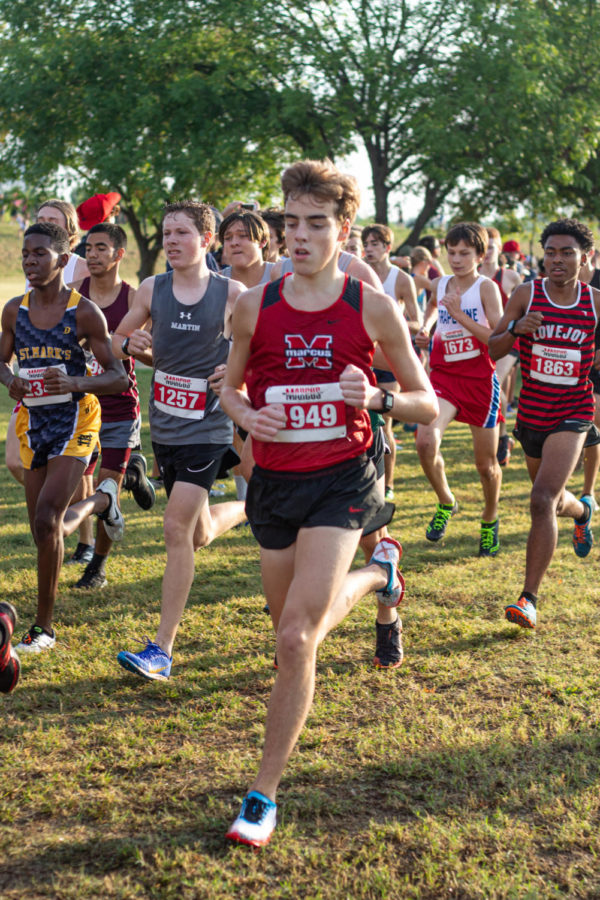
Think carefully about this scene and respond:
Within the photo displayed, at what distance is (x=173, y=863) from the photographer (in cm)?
307

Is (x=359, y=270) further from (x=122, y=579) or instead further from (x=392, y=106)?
(x=392, y=106)

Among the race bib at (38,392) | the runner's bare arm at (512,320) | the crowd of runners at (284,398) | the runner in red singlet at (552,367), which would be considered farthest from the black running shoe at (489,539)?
the race bib at (38,392)

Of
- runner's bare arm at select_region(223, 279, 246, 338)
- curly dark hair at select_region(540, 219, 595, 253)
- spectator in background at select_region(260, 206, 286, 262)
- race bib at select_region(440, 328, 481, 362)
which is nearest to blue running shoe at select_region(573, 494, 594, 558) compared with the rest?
race bib at select_region(440, 328, 481, 362)

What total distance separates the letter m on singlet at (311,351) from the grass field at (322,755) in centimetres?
167

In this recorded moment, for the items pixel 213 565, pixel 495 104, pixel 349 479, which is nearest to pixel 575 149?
pixel 495 104

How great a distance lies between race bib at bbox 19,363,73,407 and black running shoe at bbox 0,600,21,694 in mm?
1449

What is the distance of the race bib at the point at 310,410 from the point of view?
3.35 meters

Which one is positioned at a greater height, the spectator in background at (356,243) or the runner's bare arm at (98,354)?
the spectator in background at (356,243)

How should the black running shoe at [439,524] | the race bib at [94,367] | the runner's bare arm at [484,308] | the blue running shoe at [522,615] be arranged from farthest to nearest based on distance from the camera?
the black running shoe at [439,524], the runner's bare arm at [484,308], the race bib at [94,367], the blue running shoe at [522,615]

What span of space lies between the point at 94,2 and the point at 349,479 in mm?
25945

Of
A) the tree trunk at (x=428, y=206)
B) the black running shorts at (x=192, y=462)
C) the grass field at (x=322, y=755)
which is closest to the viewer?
the grass field at (x=322, y=755)

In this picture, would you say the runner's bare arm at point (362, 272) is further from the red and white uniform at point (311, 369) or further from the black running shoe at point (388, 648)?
the black running shoe at point (388, 648)

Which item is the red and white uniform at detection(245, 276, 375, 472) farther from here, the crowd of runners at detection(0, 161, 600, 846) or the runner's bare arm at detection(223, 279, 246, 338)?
the runner's bare arm at detection(223, 279, 246, 338)

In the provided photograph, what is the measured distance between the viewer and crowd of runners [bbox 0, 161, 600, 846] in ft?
11.1
